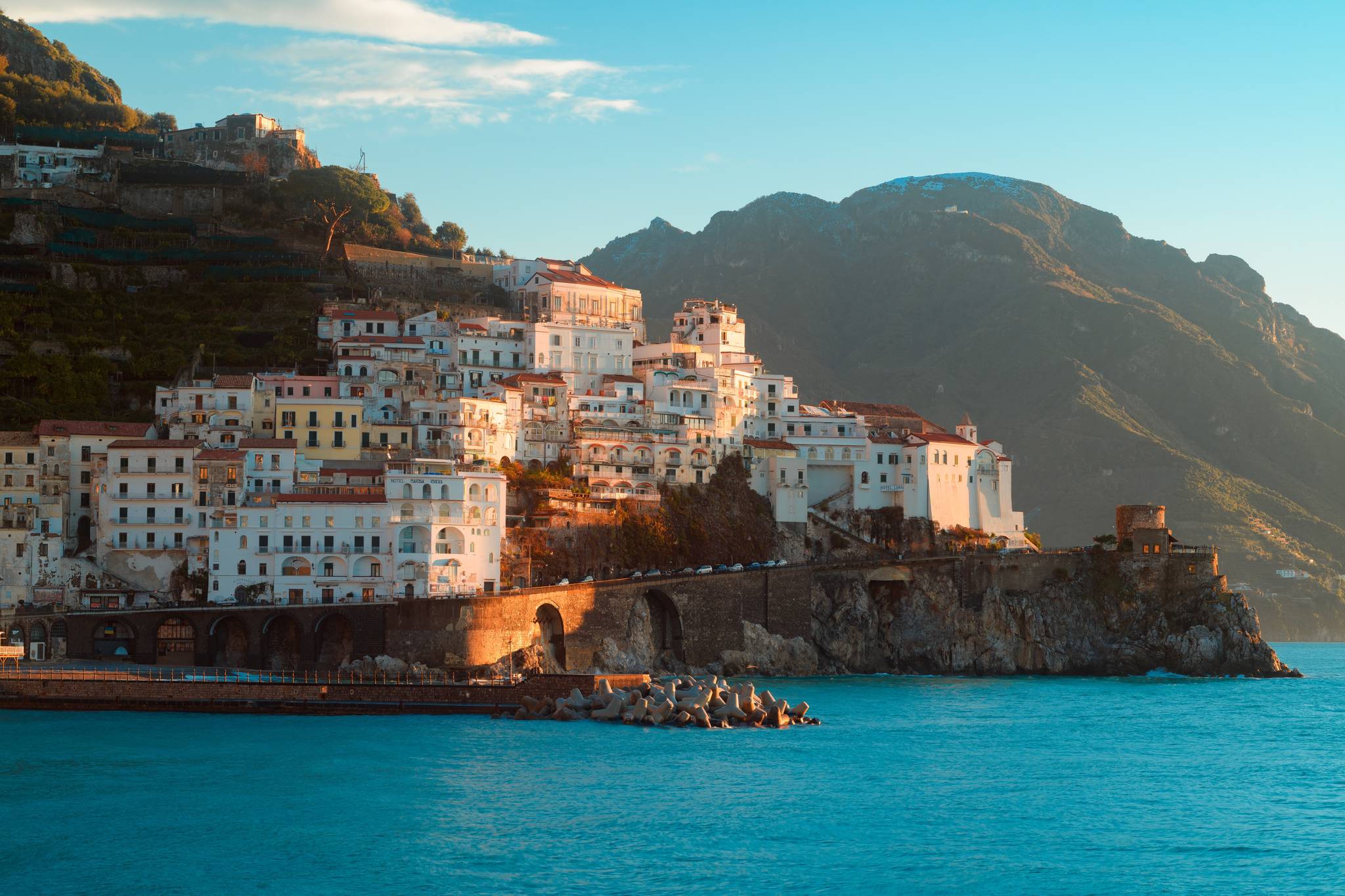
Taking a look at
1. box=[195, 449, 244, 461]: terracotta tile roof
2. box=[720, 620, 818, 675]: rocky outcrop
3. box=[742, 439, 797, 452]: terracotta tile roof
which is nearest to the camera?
box=[195, 449, 244, 461]: terracotta tile roof

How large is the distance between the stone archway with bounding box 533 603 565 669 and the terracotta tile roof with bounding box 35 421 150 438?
22249 mm

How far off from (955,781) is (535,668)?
26132 mm

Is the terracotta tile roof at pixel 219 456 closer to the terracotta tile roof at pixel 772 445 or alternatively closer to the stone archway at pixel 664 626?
the stone archway at pixel 664 626

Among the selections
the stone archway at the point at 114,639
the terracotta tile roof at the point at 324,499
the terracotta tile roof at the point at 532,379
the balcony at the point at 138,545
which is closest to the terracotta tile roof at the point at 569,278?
the terracotta tile roof at the point at 532,379

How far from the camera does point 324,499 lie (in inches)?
3066

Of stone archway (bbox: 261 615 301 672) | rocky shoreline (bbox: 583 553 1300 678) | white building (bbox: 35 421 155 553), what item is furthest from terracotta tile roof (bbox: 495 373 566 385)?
stone archway (bbox: 261 615 301 672)

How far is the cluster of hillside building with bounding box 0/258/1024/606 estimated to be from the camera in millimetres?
78000

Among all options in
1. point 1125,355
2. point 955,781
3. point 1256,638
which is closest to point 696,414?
point 1256,638

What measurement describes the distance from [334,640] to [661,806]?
30270mm

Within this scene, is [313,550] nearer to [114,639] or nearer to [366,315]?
[114,639]

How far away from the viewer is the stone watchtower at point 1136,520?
100500 mm

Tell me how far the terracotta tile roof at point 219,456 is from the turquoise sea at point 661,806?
1704 centimetres

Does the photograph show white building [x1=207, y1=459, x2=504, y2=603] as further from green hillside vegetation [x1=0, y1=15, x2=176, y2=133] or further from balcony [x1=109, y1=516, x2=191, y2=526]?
green hillside vegetation [x1=0, y1=15, x2=176, y2=133]

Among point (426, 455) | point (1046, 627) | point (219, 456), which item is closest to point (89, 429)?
point (219, 456)
